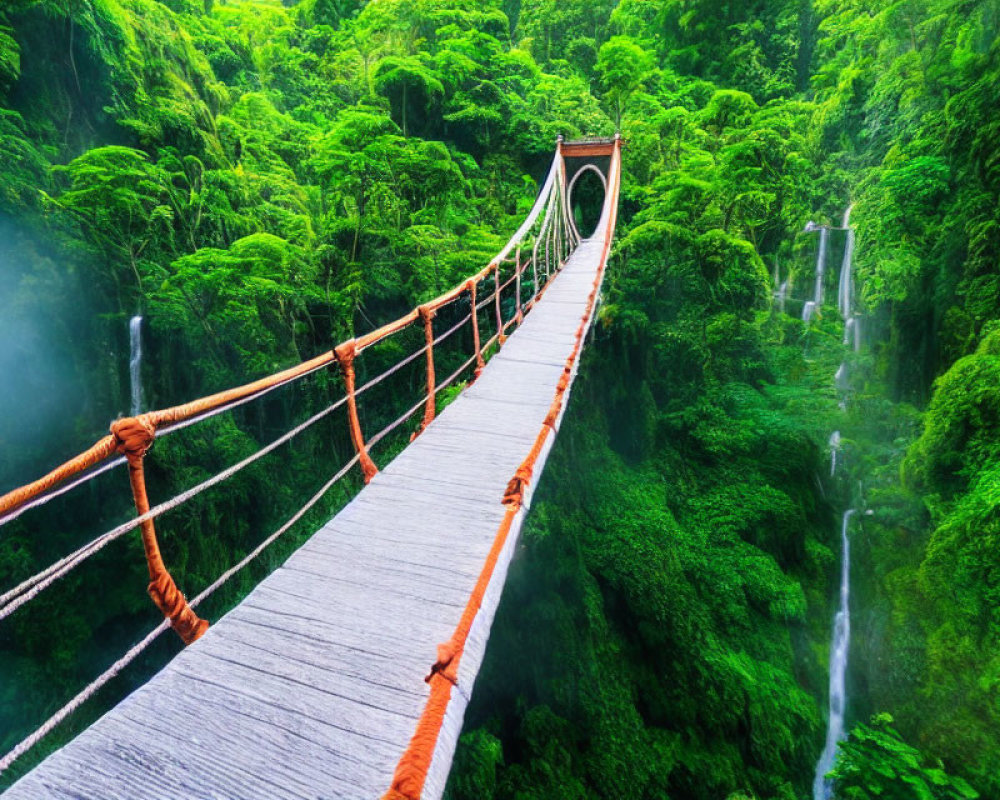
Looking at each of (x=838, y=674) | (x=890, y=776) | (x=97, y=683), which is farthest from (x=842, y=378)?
(x=97, y=683)

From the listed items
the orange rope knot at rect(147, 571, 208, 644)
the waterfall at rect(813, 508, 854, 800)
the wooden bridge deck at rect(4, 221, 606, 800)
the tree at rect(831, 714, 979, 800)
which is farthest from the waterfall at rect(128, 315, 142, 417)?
the waterfall at rect(813, 508, 854, 800)

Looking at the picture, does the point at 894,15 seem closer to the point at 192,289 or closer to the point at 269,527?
the point at 192,289

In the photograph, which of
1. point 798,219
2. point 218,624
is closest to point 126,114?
point 218,624

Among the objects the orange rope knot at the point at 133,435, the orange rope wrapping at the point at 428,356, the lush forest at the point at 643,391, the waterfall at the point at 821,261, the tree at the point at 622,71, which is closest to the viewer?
the orange rope knot at the point at 133,435

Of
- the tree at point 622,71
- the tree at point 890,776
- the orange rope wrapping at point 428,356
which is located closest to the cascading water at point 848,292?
the tree at point 890,776

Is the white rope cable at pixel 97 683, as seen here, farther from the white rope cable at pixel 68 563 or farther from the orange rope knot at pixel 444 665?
the orange rope knot at pixel 444 665

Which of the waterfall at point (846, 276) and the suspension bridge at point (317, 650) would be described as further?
the waterfall at point (846, 276)
